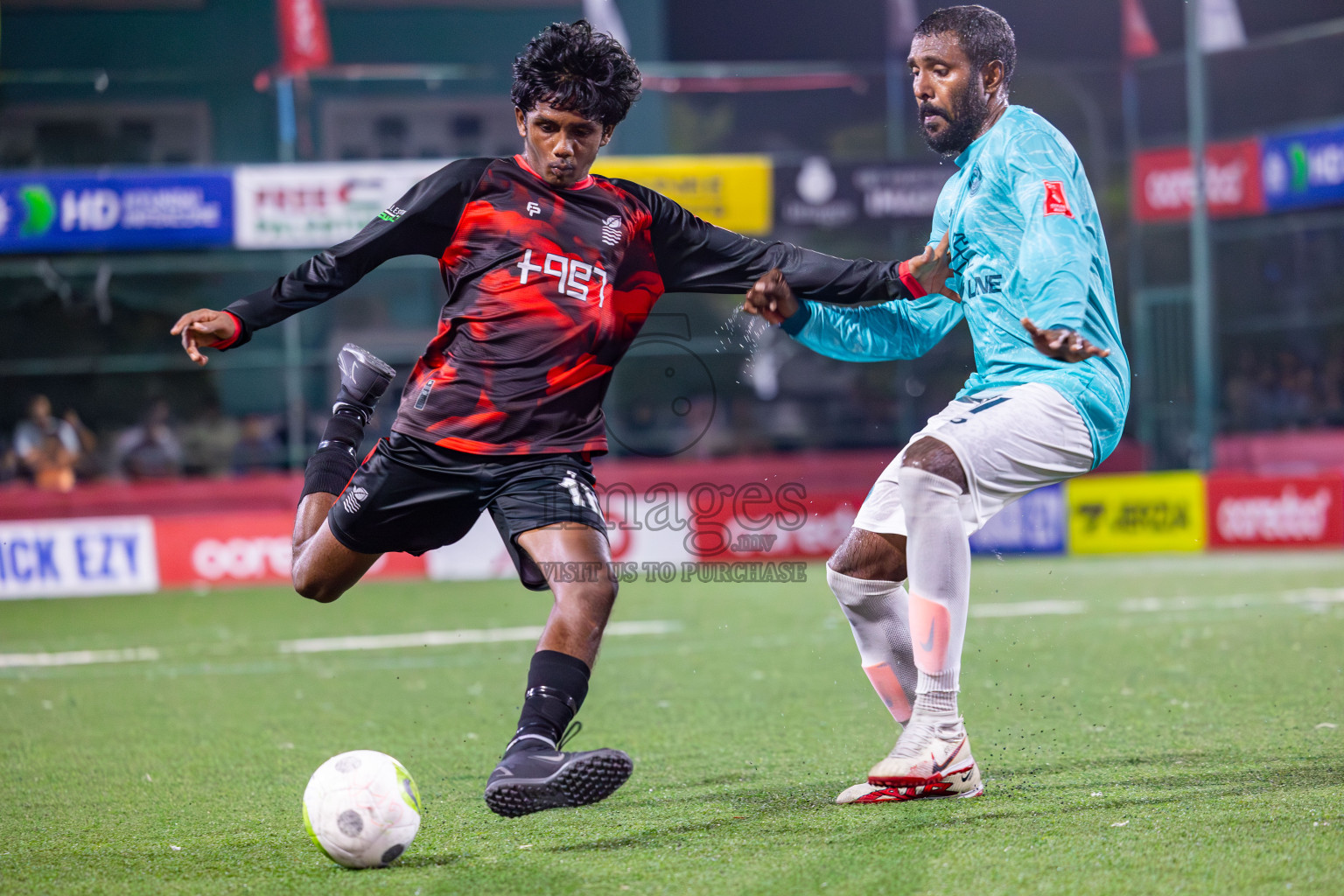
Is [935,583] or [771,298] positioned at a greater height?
[771,298]

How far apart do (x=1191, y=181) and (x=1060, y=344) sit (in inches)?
641

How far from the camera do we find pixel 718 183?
17.0 metres

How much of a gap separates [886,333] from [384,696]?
11.5 feet

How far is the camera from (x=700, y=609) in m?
10.8

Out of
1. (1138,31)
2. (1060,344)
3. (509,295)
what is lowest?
(1060,344)

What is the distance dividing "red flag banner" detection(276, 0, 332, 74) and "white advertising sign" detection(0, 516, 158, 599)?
6.72 m

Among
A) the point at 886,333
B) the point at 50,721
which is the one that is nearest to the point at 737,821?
the point at 886,333

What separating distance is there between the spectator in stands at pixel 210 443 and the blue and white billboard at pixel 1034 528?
9.18 metres

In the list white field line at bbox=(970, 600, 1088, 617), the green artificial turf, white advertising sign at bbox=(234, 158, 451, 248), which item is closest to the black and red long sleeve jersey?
the green artificial turf

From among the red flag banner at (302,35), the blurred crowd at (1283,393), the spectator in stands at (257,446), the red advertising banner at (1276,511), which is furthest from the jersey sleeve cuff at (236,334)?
the blurred crowd at (1283,393)

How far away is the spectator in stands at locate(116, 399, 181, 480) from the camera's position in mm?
17500

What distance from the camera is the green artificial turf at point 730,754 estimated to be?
139 inches

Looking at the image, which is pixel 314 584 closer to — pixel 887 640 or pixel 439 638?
pixel 887 640

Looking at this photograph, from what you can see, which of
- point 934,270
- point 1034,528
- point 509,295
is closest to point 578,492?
point 509,295
